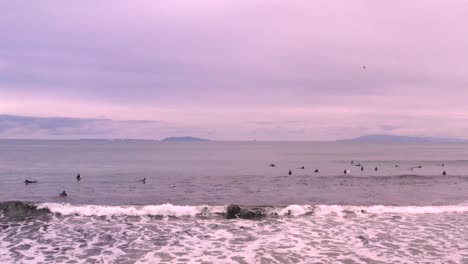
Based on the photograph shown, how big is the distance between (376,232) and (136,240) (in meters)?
12.2

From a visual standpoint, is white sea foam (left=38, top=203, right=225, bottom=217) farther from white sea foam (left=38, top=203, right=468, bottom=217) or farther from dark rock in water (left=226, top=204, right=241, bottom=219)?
dark rock in water (left=226, top=204, right=241, bottom=219)

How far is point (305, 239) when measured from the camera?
2003 cm

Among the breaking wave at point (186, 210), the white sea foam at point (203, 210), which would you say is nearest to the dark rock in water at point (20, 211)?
the breaking wave at point (186, 210)

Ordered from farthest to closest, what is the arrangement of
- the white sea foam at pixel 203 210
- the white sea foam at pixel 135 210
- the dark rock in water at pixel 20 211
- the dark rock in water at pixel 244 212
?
the white sea foam at pixel 203 210 → the white sea foam at pixel 135 210 → the dark rock in water at pixel 244 212 → the dark rock in water at pixel 20 211

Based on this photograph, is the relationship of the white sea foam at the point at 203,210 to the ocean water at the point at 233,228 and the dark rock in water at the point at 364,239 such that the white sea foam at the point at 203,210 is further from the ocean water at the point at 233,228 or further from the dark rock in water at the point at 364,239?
the dark rock in water at the point at 364,239

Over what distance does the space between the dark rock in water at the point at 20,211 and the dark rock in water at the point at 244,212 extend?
11.4 m

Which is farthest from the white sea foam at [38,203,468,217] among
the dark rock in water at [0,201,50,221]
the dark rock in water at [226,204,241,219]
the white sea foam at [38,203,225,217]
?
the dark rock in water at [0,201,50,221]

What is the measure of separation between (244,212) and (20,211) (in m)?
14.2

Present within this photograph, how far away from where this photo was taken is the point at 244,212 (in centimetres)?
2616

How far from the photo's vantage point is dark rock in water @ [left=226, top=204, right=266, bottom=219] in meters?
25.6

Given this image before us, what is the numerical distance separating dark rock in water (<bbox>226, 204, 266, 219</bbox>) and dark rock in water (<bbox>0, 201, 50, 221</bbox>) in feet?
37.5

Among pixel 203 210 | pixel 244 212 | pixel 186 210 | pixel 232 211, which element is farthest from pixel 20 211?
pixel 244 212

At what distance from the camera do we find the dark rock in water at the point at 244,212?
84.0ft

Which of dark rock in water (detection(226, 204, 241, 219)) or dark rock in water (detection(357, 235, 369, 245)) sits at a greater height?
dark rock in water (detection(226, 204, 241, 219))
